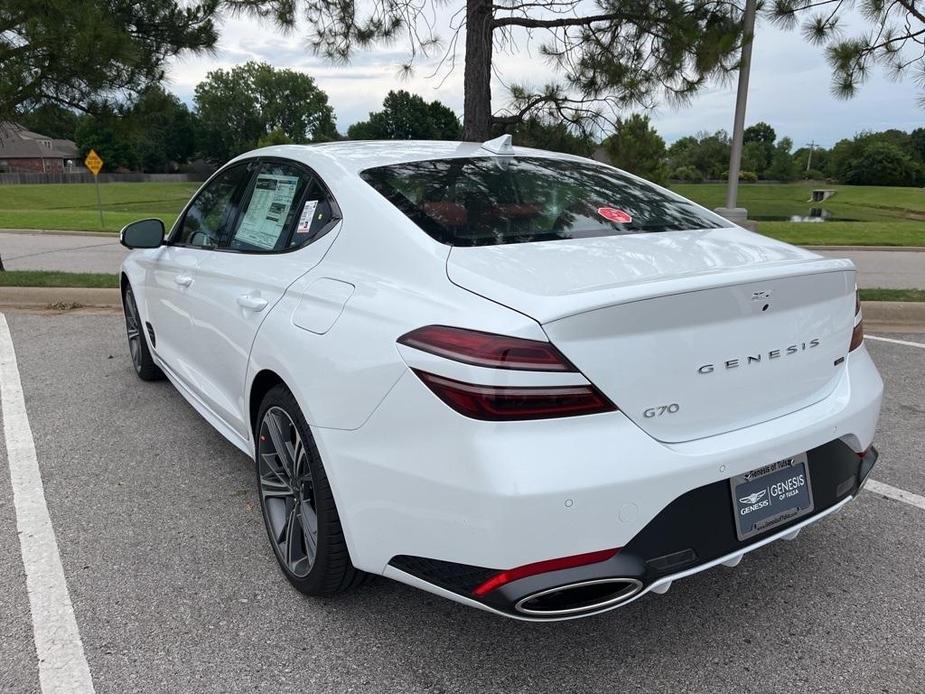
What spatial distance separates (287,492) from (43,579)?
3.16 feet

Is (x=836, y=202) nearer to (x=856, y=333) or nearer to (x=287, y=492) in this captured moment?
(x=856, y=333)

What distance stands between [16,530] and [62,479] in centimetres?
51

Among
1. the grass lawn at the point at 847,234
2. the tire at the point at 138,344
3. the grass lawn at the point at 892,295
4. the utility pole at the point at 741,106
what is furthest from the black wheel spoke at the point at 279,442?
the grass lawn at the point at 847,234

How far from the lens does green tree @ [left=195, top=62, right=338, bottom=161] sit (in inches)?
3750

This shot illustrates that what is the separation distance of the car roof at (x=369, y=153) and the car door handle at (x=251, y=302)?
Result: 0.54 metres

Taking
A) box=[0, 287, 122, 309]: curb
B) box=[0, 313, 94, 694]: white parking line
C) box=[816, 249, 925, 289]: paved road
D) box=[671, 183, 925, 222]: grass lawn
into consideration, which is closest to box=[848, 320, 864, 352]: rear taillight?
box=[0, 313, 94, 694]: white parking line

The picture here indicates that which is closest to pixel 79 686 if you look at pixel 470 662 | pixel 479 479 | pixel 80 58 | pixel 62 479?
pixel 470 662

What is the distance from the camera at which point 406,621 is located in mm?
2439

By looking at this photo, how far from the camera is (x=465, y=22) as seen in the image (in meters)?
7.78

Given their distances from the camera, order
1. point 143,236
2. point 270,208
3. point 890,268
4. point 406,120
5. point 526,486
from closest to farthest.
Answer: point 526,486 < point 270,208 < point 143,236 < point 890,268 < point 406,120

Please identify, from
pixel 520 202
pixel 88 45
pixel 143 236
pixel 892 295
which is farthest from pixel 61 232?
pixel 520 202

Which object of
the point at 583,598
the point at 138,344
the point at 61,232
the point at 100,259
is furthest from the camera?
the point at 61,232

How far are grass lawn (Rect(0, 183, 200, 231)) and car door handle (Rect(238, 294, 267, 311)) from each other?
1926 centimetres

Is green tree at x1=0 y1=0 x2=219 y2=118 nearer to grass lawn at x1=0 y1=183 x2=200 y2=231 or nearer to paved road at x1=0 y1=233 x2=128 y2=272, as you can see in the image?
paved road at x1=0 y1=233 x2=128 y2=272
